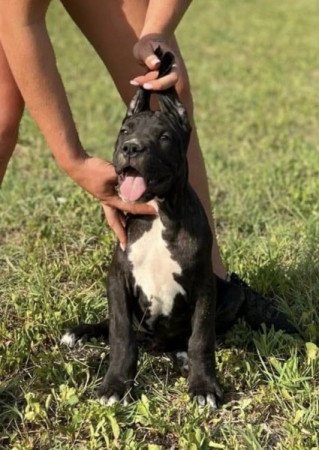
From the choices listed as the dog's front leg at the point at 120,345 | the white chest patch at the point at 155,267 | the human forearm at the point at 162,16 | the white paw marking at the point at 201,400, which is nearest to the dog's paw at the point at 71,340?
the dog's front leg at the point at 120,345

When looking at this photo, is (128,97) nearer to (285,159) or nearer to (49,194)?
(49,194)

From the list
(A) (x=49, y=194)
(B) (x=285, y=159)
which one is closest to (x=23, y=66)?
(A) (x=49, y=194)

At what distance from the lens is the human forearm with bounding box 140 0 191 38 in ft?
9.17

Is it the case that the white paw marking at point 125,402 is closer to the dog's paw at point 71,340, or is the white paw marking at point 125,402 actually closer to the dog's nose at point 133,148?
the dog's paw at point 71,340

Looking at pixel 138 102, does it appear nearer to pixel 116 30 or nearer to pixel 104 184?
pixel 104 184

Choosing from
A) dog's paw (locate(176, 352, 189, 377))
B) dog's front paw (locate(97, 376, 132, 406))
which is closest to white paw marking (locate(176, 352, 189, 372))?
dog's paw (locate(176, 352, 189, 377))

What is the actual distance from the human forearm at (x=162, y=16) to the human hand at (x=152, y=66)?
0.27 feet

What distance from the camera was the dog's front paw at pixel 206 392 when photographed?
9.00ft

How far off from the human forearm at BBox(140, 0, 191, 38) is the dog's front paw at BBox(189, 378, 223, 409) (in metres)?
1.23

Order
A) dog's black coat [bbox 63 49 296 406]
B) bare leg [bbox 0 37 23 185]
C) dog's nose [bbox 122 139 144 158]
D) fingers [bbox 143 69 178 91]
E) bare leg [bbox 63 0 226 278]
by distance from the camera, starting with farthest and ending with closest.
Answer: bare leg [bbox 0 37 23 185] < bare leg [bbox 63 0 226 278] < dog's black coat [bbox 63 49 296 406] < fingers [bbox 143 69 178 91] < dog's nose [bbox 122 139 144 158]

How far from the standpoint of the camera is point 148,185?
2.50 meters

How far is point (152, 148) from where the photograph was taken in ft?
8.10

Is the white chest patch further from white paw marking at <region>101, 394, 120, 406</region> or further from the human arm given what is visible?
white paw marking at <region>101, 394, 120, 406</region>

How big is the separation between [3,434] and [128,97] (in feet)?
4.50
